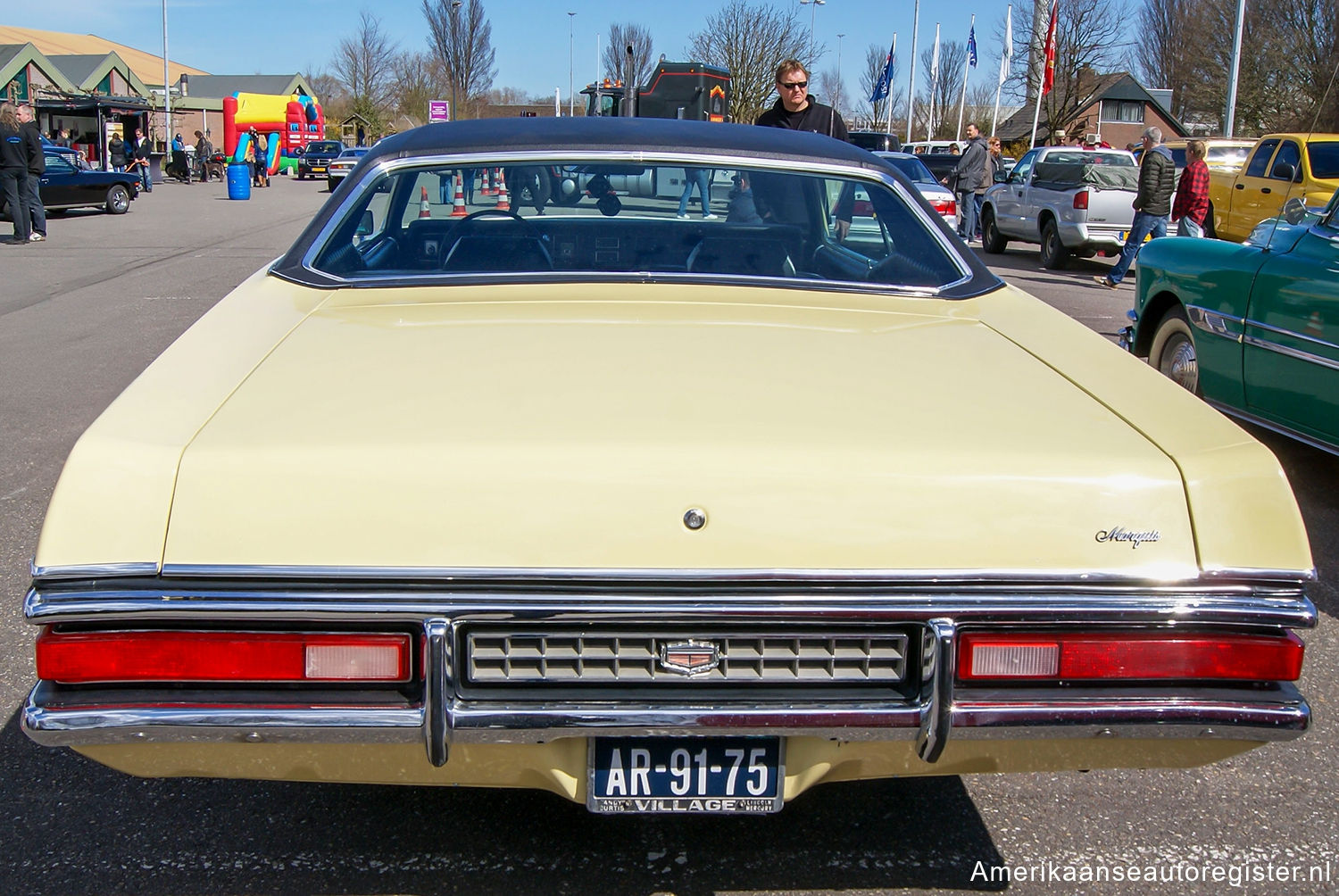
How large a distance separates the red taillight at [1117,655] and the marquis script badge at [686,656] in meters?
0.42

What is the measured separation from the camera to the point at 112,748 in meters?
1.97

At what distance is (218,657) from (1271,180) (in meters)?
16.1

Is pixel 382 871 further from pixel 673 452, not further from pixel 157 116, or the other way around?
pixel 157 116

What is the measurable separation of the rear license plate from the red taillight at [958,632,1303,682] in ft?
1.24

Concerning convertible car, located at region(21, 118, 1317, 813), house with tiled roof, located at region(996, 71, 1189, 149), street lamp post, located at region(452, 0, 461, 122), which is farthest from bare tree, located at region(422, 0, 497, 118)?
convertible car, located at region(21, 118, 1317, 813)

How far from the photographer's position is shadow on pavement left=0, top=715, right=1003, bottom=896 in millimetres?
2445

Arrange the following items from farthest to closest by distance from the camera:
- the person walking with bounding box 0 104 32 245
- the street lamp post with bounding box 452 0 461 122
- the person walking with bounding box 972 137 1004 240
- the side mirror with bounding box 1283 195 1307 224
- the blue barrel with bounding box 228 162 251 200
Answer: the street lamp post with bounding box 452 0 461 122 → the blue barrel with bounding box 228 162 251 200 → the person walking with bounding box 972 137 1004 240 → the person walking with bounding box 0 104 32 245 → the side mirror with bounding box 1283 195 1307 224

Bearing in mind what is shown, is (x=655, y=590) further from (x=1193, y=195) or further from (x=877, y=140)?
(x=877, y=140)

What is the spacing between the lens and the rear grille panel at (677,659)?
6.32 feet

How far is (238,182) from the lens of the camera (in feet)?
101

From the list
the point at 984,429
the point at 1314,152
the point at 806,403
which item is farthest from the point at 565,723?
the point at 1314,152

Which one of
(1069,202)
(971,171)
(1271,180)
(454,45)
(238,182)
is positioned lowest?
(1069,202)

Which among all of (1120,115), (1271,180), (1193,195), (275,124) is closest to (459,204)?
(1193,195)

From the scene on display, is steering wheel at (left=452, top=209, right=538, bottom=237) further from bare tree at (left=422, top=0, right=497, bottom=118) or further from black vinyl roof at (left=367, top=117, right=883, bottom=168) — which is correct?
bare tree at (left=422, top=0, right=497, bottom=118)
